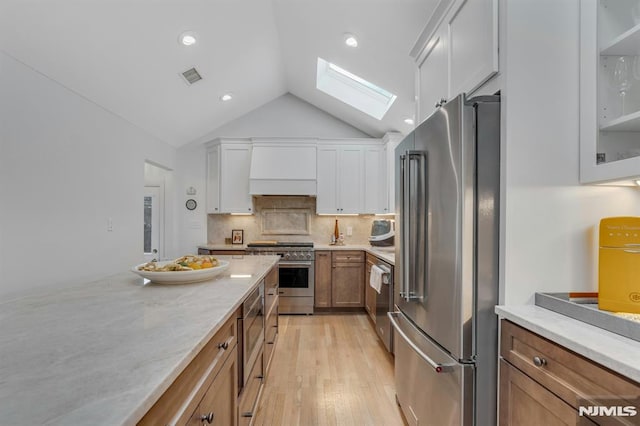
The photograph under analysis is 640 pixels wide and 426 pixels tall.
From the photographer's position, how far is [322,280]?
4.16m

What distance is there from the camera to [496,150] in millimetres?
1320

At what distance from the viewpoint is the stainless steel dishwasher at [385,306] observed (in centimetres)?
278

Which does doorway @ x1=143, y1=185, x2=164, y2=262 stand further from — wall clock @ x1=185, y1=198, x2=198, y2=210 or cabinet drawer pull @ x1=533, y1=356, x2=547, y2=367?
cabinet drawer pull @ x1=533, y1=356, x2=547, y2=367

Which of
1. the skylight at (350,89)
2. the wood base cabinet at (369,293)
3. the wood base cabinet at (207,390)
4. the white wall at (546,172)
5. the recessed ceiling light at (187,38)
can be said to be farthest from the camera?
the skylight at (350,89)

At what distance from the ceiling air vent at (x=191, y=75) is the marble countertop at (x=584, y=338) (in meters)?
3.35

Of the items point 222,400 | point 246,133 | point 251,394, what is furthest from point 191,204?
point 222,400

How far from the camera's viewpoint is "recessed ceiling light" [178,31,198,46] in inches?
103

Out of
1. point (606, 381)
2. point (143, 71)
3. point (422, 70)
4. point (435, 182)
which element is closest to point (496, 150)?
point (435, 182)

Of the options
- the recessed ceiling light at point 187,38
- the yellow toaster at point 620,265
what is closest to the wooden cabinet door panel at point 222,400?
the yellow toaster at point 620,265

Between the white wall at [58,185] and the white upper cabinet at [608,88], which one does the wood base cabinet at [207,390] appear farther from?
the white wall at [58,185]

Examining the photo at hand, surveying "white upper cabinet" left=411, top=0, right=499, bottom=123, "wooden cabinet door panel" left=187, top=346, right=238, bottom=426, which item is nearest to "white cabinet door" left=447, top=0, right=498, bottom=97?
→ "white upper cabinet" left=411, top=0, right=499, bottom=123

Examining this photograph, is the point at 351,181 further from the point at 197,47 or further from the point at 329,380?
the point at 329,380

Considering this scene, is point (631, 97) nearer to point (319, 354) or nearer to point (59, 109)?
point (319, 354)

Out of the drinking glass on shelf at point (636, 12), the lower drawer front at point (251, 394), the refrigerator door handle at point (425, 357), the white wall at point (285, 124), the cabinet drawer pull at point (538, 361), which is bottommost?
the lower drawer front at point (251, 394)
